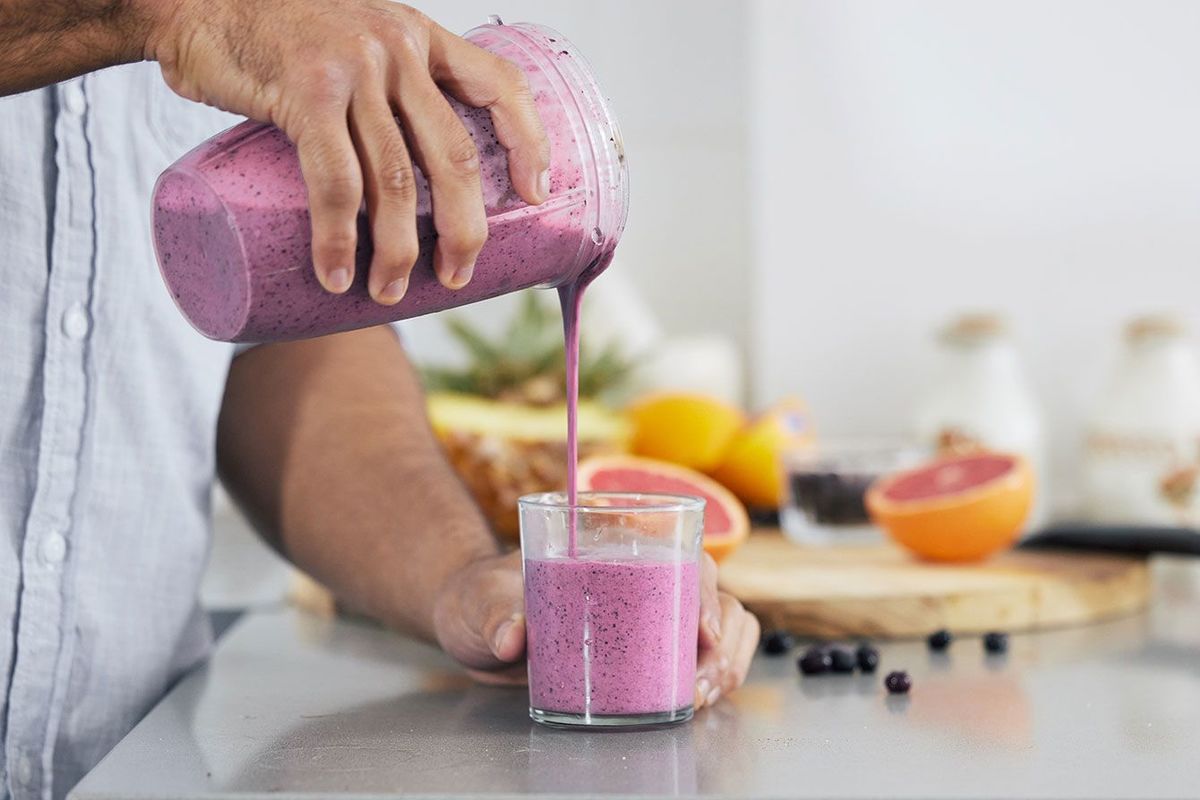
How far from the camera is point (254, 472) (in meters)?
1.29

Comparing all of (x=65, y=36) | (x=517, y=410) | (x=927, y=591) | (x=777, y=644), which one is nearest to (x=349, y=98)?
(x=65, y=36)

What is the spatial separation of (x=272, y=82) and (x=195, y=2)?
6 cm

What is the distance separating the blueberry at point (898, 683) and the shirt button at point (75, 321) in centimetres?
64

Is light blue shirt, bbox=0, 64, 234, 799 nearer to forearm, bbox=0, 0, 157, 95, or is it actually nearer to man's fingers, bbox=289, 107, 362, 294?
forearm, bbox=0, 0, 157, 95

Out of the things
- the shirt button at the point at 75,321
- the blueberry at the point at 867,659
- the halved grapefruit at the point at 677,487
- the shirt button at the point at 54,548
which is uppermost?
the shirt button at the point at 75,321

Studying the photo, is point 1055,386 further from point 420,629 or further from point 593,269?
point 593,269

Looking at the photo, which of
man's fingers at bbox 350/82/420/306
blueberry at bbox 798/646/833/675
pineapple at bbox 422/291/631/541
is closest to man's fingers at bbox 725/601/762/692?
blueberry at bbox 798/646/833/675

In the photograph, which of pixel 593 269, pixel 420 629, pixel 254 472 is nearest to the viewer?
pixel 593 269

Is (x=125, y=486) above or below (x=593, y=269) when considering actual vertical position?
below

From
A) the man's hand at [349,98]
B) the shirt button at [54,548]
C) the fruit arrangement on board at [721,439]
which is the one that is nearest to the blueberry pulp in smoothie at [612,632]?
A: the man's hand at [349,98]

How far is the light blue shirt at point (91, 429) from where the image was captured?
1003 millimetres

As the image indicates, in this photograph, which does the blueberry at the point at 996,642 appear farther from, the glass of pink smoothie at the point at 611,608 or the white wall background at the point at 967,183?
the white wall background at the point at 967,183

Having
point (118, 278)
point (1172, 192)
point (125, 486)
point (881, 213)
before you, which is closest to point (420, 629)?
point (125, 486)

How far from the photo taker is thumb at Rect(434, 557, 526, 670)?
0.97m
